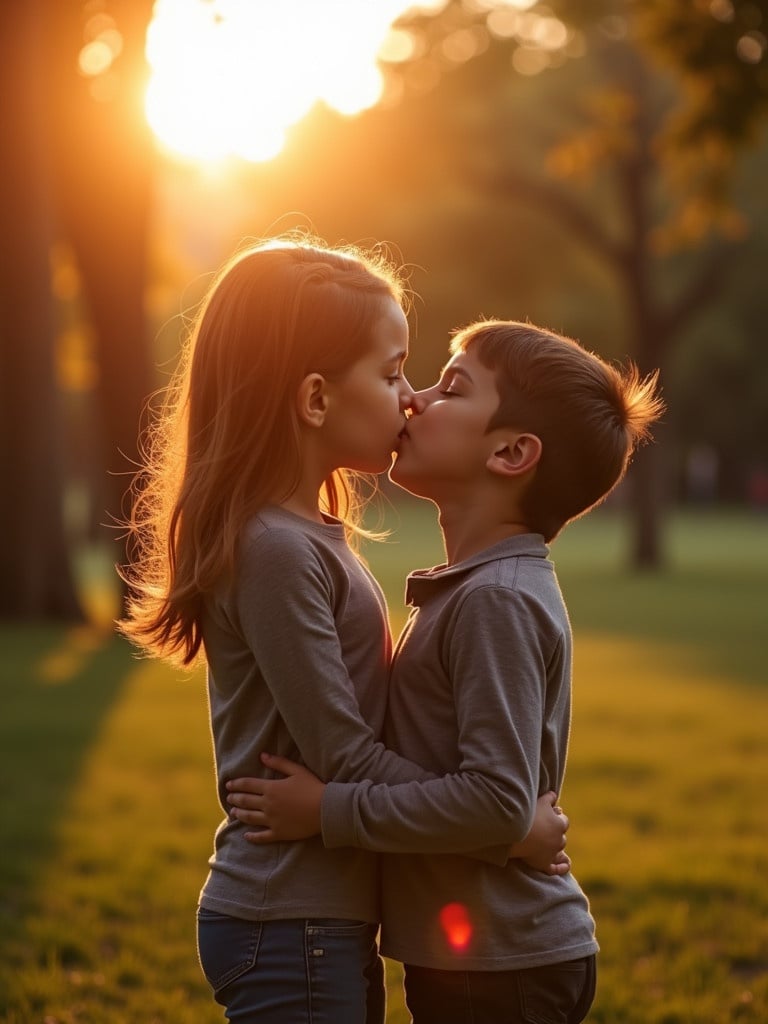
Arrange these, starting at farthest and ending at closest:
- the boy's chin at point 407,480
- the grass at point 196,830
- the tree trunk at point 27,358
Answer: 1. the tree trunk at point 27,358
2. the grass at point 196,830
3. the boy's chin at point 407,480

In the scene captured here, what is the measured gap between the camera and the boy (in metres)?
2.41

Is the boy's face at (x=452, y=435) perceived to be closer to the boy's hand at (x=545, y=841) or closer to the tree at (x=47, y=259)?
the boy's hand at (x=545, y=841)

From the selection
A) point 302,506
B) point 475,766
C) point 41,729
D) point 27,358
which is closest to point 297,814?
point 475,766

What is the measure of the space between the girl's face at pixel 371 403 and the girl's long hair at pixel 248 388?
3 centimetres

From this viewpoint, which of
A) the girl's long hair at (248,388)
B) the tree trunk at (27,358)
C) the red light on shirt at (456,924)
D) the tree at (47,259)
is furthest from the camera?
the tree at (47,259)

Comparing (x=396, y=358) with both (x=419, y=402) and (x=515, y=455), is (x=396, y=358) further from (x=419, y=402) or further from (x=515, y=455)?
(x=515, y=455)

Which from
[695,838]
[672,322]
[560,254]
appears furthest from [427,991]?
[560,254]

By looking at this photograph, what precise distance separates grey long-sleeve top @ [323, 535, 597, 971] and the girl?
7 cm

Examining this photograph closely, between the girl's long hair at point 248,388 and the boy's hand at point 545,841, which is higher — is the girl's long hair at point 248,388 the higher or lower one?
the higher one

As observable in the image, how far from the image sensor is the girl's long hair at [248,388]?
259 cm

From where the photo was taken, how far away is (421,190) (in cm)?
2544

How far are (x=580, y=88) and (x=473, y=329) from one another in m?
30.2

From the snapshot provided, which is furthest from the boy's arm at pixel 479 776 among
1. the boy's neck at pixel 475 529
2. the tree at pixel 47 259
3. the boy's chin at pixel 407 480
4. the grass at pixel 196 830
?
the tree at pixel 47 259

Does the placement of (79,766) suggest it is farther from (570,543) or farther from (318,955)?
(570,543)
